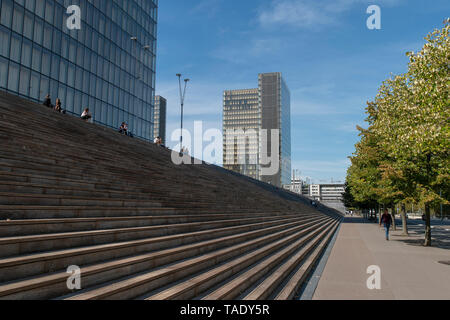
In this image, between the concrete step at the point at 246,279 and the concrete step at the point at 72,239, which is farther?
the concrete step at the point at 246,279

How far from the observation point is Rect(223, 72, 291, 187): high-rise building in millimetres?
167750

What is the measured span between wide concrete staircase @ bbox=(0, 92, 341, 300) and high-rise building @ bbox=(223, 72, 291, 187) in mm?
153557

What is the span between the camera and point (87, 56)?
41.7m

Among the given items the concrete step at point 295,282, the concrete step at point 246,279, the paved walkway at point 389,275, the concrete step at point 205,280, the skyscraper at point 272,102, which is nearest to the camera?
the concrete step at point 205,280

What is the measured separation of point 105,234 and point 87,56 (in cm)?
4175

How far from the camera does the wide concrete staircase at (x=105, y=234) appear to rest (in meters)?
4.15

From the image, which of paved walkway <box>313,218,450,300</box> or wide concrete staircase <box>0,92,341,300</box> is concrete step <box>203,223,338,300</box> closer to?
wide concrete staircase <box>0,92,341,300</box>

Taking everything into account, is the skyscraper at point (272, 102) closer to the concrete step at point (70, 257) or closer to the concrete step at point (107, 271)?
the concrete step at point (107, 271)

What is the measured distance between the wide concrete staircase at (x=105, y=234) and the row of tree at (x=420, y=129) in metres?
6.13

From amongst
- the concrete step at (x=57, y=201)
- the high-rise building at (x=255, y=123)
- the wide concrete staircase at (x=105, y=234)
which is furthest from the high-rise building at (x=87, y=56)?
the high-rise building at (x=255, y=123)

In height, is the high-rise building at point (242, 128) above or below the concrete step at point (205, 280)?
above
